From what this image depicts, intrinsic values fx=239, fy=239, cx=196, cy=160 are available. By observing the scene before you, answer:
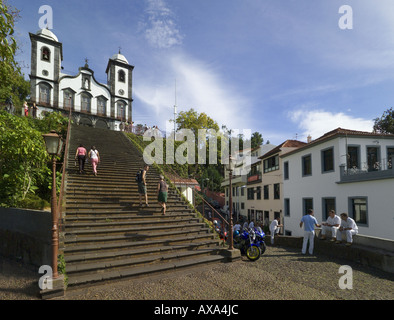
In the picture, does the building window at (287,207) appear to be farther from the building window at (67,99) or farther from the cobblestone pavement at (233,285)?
the building window at (67,99)

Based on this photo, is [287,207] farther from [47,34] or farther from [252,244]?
[47,34]

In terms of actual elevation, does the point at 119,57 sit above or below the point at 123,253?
above

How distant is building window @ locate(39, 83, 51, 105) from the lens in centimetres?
3537

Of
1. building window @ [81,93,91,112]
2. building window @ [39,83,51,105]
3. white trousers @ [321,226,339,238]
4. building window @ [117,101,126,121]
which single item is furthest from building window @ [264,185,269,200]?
building window @ [39,83,51,105]

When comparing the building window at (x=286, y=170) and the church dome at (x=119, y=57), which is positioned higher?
the church dome at (x=119, y=57)

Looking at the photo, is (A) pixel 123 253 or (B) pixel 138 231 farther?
(B) pixel 138 231

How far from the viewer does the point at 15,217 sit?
7.80 m

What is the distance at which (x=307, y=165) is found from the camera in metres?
20.7

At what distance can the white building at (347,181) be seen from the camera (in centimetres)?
1382

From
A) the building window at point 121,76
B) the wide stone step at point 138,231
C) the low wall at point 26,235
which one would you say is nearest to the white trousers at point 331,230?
the wide stone step at point 138,231

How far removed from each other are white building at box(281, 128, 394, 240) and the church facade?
2587 centimetres

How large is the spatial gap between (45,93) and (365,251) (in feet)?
138

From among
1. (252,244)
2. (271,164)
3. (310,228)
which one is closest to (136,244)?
(252,244)
